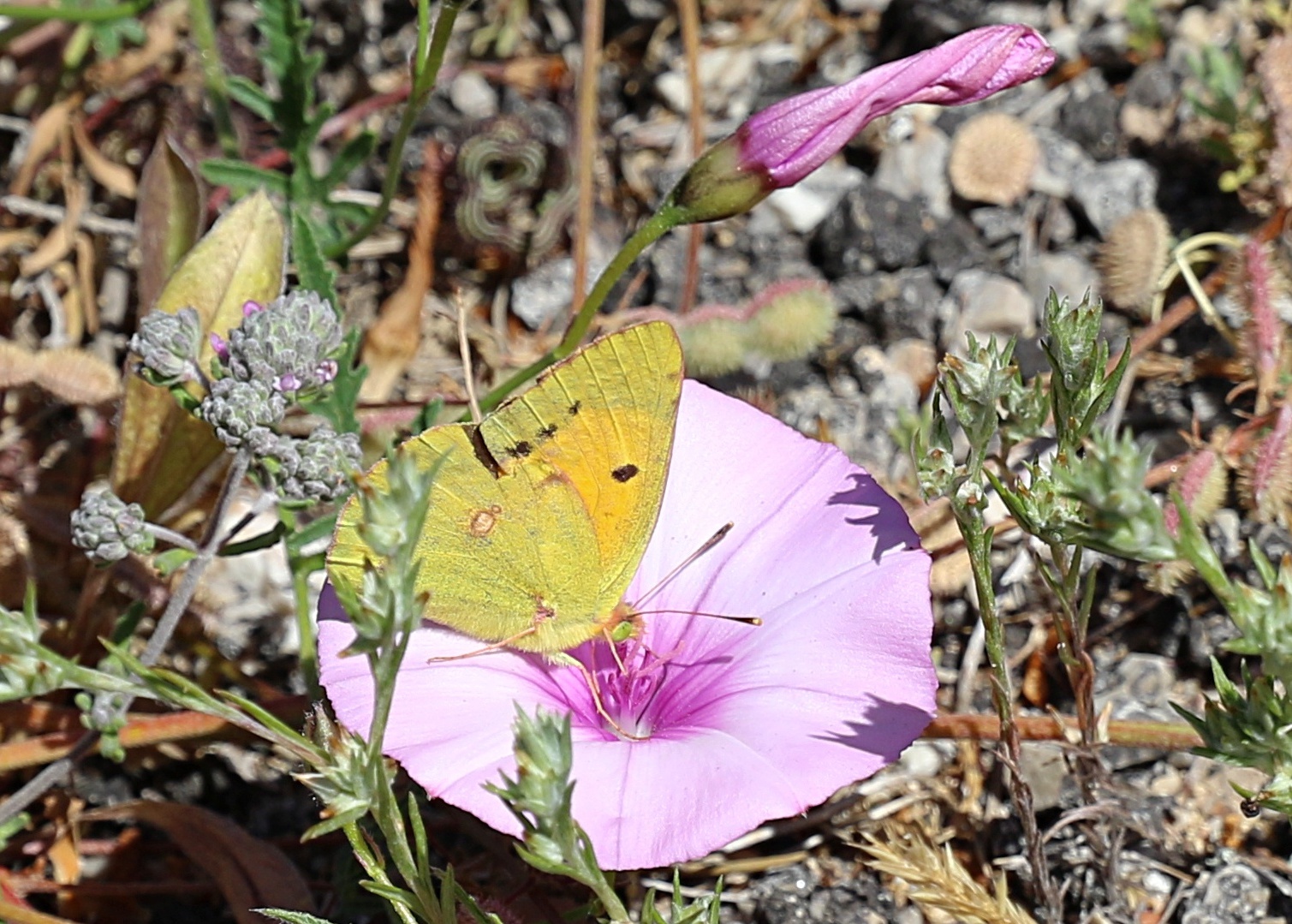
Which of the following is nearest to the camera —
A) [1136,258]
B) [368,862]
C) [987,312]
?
[368,862]

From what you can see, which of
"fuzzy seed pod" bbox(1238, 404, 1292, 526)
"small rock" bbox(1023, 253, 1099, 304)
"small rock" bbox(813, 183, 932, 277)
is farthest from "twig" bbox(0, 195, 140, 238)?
"fuzzy seed pod" bbox(1238, 404, 1292, 526)

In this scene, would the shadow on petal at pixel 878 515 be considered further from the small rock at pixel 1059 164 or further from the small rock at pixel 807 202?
the small rock at pixel 1059 164

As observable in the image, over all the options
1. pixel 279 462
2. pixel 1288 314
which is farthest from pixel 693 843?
pixel 1288 314

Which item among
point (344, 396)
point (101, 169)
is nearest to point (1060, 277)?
point (344, 396)

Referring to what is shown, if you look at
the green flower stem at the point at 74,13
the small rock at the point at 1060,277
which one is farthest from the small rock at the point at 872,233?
the green flower stem at the point at 74,13

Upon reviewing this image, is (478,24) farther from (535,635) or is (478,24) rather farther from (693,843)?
(693,843)

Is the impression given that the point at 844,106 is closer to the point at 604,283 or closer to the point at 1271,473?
the point at 604,283
